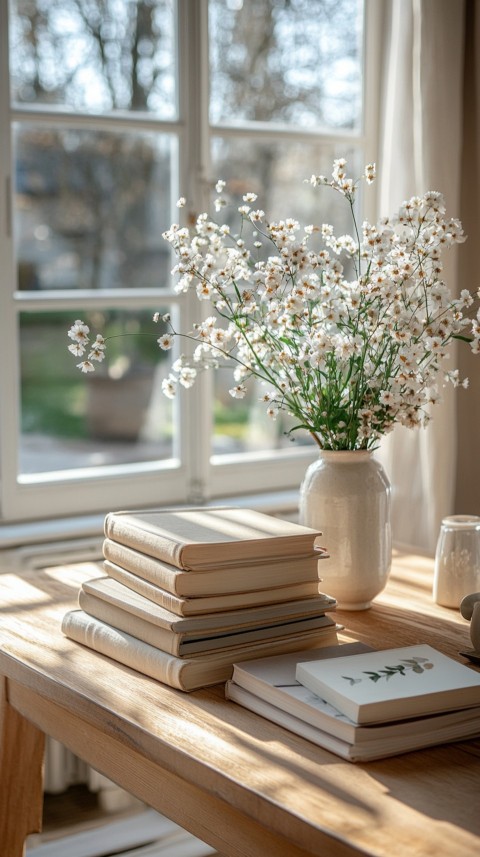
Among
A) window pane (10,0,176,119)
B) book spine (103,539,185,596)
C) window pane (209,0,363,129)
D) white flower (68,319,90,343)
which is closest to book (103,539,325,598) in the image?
book spine (103,539,185,596)

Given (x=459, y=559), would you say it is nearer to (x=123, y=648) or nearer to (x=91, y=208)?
(x=123, y=648)

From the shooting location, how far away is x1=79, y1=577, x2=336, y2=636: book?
1312 mm

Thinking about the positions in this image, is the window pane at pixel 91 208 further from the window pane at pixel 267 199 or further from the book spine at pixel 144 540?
the book spine at pixel 144 540

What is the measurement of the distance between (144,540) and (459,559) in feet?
1.77

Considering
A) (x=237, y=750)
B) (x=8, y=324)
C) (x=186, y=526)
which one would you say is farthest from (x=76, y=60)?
(x=237, y=750)

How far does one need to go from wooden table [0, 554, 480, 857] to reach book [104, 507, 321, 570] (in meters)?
0.17

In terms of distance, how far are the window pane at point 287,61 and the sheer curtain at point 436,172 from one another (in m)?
0.20

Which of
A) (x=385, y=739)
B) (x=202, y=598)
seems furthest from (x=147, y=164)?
(x=385, y=739)

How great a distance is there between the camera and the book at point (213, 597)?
1.32 meters

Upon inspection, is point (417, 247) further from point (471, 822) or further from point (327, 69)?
point (327, 69)

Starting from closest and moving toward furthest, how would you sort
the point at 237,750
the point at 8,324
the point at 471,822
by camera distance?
the point at 471,822, the point at 237,750, the point at 8,324

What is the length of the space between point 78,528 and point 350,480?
96 centimetres

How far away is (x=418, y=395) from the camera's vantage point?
1547 millimetres

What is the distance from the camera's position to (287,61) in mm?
2742
